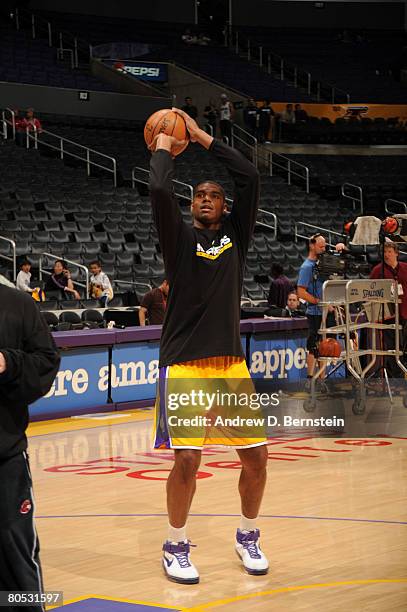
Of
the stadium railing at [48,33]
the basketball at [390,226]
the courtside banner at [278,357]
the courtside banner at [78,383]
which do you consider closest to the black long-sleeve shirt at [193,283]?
the courtside banner at [78,383]

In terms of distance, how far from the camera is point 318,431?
414 inches

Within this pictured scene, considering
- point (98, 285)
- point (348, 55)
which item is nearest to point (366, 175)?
point (348, 55)

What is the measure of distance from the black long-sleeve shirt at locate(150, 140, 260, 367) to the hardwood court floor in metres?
1.14

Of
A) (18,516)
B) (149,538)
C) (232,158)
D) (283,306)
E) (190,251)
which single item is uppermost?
(232,158)

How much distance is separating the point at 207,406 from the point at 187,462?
0.29 m

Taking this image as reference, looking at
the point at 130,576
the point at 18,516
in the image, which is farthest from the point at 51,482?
the point at 18,516

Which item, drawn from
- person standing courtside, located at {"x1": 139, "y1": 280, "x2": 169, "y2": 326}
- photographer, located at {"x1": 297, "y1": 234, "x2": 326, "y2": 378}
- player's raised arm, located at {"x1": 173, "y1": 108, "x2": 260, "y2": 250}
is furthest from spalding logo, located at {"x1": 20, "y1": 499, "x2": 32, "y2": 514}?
person standing courtside, located at {"x1": 139, "y1": 280, "x2": 169, "y2": 326}

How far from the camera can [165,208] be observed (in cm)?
516

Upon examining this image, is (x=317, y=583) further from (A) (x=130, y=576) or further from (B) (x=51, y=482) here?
(B) (x=51, y=482)

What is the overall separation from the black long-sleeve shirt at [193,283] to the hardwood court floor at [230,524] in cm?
114

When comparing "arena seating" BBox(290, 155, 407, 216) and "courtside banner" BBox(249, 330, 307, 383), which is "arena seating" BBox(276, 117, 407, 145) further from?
"courtside banner" BBox(249, 330, 307, 383)

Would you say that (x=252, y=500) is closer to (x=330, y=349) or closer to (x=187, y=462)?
(x=187, y=462)

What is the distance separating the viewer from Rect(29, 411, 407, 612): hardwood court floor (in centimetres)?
493

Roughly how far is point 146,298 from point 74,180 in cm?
1075
